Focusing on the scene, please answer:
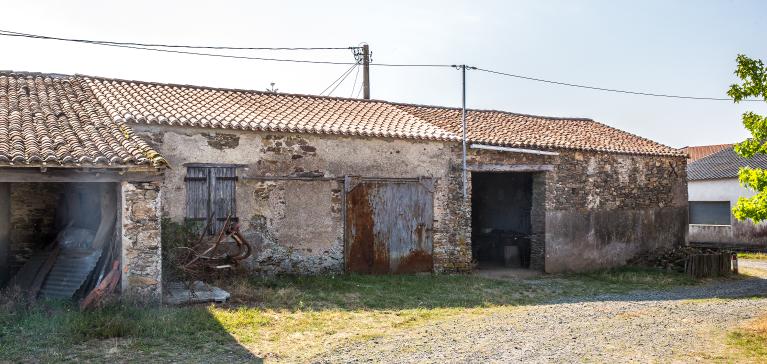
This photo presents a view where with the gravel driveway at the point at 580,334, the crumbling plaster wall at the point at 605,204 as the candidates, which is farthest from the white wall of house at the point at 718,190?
the gravel driveway at the point at 580,334

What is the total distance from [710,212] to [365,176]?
52.4ft

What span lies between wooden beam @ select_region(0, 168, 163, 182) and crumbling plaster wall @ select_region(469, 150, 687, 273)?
286 inches

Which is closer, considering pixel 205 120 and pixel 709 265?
pixel 205 120

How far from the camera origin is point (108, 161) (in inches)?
316

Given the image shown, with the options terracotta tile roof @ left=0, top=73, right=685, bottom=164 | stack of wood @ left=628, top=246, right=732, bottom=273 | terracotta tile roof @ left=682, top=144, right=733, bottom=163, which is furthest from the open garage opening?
terracotta tile roof @ left=682, top=144, right=733, bottom=163

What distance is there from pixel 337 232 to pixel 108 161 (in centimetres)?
509

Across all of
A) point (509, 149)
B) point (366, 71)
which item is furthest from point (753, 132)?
point (366, 71)

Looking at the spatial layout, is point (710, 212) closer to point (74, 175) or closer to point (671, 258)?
point (671, 258)

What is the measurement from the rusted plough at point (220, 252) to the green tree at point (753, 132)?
25.4 feet

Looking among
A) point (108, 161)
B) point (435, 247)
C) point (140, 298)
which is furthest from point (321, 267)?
point (108, 161)

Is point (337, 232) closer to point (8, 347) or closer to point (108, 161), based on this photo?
point (108, 161)

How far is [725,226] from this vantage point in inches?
854

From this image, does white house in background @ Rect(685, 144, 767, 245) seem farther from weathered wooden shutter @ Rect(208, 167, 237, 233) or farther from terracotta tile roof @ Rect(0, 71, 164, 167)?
terracotta tile roof @ Rect(0, 71, 164, 167)

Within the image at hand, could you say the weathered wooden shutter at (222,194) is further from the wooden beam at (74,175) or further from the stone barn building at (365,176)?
the wooden beam at (74,175)
